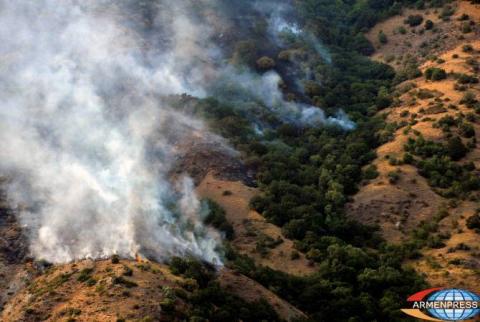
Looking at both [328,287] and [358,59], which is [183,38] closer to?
[358,59]

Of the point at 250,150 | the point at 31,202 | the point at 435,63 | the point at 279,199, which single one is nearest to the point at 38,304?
the point at 31,202

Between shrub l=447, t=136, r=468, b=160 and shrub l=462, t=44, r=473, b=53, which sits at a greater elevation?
shrub l=462, t=44, r=473, b=53

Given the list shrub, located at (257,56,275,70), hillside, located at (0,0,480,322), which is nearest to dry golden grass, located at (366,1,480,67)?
hillside, located at (0,0,480,322)

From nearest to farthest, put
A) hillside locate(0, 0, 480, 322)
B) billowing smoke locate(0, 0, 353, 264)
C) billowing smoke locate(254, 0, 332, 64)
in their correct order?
1. hillside locate(0, 0, 480, 322)
2. billowing smoke locate(0, 0, 353, 264)
3. billowing smoke locate(254, 0, 332, 64)

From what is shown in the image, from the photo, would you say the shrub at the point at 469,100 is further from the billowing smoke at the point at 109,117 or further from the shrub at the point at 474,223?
the shrub at the point at 474,223

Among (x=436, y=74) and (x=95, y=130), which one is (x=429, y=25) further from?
(x=95, y=130)

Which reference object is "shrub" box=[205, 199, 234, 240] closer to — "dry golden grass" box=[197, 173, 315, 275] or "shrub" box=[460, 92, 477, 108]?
"dry golden grass" box=[197, 173, 315, 275]
